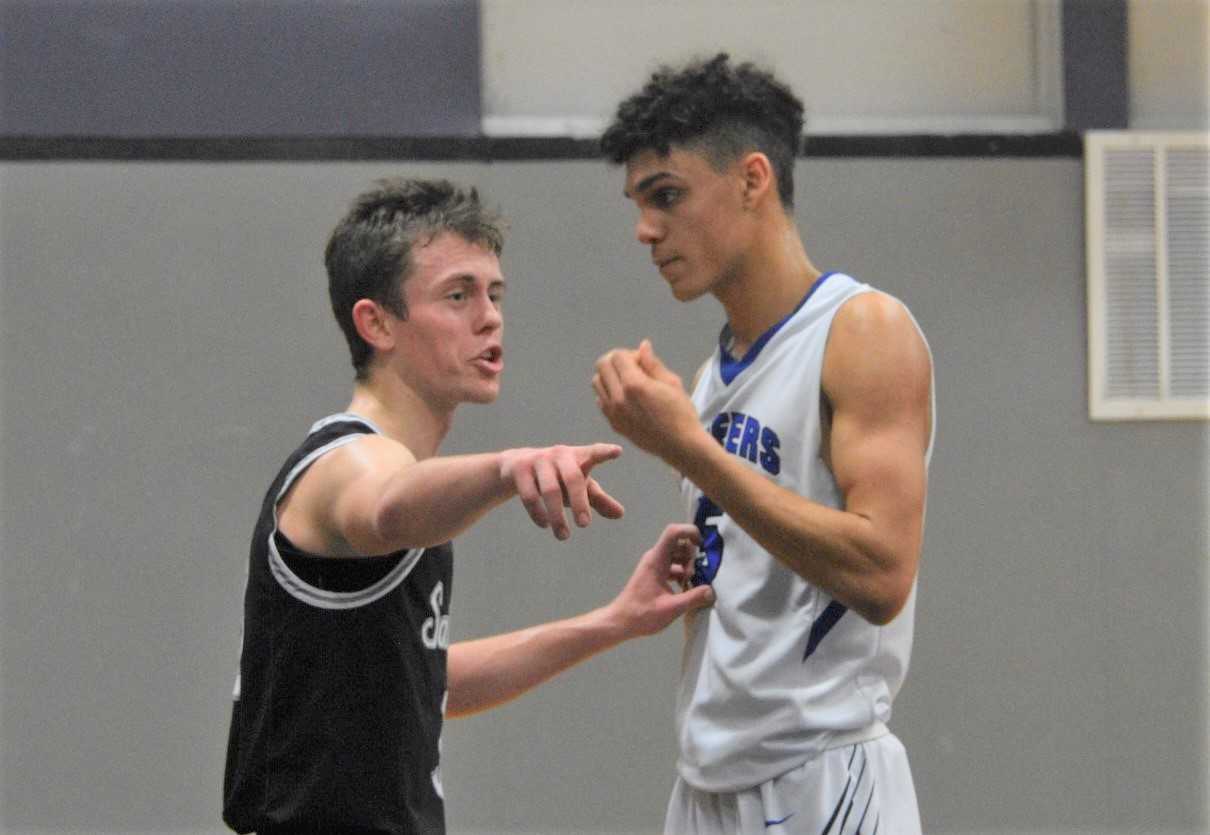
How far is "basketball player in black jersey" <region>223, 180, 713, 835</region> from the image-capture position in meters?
1.77

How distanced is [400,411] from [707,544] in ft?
1.60

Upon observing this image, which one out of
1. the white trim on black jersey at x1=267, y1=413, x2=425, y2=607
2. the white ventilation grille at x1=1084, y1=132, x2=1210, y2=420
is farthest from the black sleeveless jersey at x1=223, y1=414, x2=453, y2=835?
the white ventilation grille at x1=1084, y1=132, x2=1210, y2=420

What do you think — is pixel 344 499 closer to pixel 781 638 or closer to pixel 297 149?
pixel 781 638

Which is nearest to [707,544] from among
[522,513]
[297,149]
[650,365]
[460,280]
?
[650,365]

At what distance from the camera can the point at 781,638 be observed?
2051mm

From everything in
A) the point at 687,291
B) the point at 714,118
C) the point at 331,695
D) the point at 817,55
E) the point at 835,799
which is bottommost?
the point at 835,799

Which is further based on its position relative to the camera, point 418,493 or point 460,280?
point 460,280

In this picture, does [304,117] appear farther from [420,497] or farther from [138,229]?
[420,497]

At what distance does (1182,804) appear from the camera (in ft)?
13.5

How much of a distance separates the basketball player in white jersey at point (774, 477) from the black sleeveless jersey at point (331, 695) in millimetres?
392

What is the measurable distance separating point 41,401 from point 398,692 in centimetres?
239

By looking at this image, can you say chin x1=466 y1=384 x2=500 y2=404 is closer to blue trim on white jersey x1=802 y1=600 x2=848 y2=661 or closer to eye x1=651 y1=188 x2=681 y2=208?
eye x1=651 y1=188 x2=681 y2=208

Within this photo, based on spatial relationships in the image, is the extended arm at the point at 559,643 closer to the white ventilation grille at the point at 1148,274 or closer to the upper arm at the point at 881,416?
the upper arm at the point at 881,416

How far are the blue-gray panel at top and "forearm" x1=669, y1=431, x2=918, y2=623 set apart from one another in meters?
2.46
